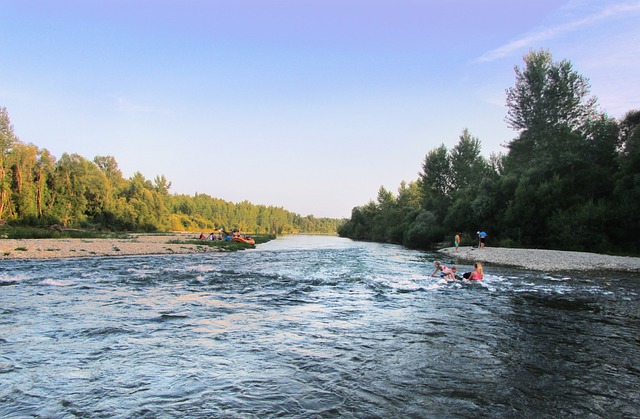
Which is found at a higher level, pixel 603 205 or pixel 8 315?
pixel 603 205

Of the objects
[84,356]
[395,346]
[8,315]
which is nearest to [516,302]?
[395,346]

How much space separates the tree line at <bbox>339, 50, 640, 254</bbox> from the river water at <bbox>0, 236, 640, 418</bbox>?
81.1ft

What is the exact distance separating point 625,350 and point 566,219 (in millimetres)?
35677

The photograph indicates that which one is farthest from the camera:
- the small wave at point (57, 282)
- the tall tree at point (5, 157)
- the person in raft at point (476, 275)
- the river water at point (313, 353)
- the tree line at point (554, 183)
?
the tall tree at point (5, 157)

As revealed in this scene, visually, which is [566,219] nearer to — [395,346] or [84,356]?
[395,346]

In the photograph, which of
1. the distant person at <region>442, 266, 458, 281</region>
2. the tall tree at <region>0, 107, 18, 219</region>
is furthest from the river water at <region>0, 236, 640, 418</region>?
the tall tree at <region>0, 107, 18, 219</region>

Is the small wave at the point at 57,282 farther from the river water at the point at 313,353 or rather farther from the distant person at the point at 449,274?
the distant person at the point at 449,274

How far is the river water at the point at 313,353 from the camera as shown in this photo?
560cm

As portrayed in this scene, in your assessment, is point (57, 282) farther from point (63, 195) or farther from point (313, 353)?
point (63, 195)

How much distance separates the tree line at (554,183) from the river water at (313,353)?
24710mm

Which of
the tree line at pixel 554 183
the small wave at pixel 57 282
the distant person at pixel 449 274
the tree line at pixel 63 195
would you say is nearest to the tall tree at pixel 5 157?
the tree line at pixel 63 195

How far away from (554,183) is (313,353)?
43.8 metres

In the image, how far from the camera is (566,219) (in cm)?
3853

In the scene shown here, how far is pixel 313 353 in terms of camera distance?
809 cm
